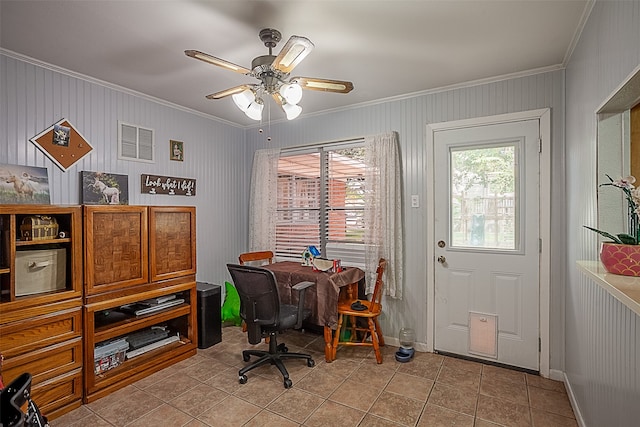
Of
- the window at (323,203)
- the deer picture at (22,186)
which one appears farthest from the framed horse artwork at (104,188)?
the window at (323,203)

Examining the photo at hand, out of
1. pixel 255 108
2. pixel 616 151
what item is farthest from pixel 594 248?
pixel 255 108

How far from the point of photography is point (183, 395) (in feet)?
8.04

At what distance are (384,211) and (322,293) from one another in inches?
41.2

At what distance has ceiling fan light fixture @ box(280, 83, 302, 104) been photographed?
2.02 meters

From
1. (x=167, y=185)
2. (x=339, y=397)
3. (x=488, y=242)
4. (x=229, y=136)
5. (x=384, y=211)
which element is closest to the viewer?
(x=339, y=397)

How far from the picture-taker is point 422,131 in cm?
322

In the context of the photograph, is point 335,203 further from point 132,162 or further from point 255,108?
point 132,162

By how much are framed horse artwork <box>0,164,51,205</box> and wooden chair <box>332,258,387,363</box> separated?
262 centimetres

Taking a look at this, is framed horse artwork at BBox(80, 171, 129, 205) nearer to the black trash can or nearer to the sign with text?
the sign with text

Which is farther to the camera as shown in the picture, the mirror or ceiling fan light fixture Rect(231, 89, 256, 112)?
ceiling fan light fixture Rect(231, 89, 256, 112)

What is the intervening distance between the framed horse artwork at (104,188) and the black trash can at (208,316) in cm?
117

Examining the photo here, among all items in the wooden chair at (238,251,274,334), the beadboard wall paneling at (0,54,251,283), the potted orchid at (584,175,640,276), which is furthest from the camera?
the wooden chair at (238,251,274,334)

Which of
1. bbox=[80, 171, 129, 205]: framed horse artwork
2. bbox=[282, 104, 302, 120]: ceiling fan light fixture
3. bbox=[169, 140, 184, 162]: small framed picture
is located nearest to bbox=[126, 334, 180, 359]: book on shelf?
bbox=[80, 171, 129, 205]: framed horse artwork

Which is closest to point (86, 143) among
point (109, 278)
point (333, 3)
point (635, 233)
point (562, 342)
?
point (109, 278)
